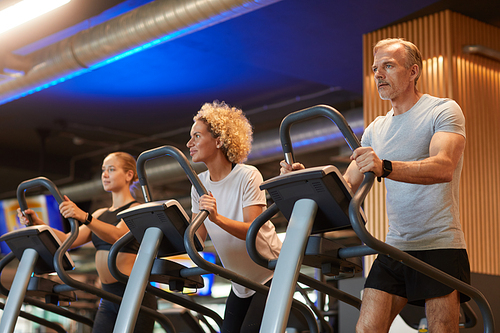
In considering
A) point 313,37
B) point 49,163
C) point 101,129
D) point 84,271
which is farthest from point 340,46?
point 84,271

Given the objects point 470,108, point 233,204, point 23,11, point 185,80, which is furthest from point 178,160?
point 185,80

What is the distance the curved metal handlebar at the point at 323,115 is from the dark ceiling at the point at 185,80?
310cm

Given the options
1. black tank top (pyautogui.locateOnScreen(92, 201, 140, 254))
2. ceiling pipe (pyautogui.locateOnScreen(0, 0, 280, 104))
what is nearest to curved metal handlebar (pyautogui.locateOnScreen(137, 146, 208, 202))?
black tank top (pyautogui.locateOnScreen(92, 201, 140, 254))

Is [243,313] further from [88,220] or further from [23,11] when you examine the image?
[23,11]

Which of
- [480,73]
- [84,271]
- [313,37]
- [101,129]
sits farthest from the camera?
[84,271]

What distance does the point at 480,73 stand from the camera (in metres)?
5.04

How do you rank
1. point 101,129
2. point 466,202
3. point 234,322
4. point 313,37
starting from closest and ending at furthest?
1. point 234,322
2. point 466,202
3. point 313,37
4. point 101,129

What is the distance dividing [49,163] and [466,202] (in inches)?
324

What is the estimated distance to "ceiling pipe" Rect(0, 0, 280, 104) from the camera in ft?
14.2

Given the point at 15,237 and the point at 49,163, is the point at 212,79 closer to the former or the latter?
the point at 15,237

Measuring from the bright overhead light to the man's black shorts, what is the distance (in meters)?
3.20

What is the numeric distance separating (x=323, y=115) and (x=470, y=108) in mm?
3367

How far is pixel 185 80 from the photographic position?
717cm

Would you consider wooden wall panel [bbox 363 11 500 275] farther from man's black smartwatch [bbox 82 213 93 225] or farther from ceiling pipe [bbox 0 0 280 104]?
man's black smartwatch [bbox 82 213 93 225]
